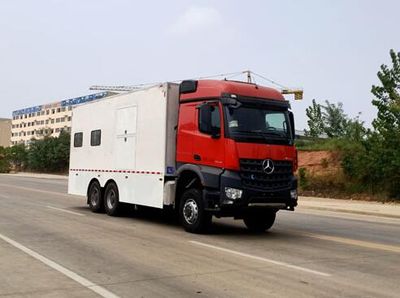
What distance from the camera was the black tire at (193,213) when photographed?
1224 cm

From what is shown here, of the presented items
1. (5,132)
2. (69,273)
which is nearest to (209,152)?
(69,273)

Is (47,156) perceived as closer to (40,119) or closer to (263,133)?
(263,133)

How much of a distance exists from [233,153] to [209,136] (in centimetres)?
80

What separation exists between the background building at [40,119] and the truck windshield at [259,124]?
12737 cm

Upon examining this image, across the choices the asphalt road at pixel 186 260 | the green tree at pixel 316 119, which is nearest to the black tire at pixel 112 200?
the asphalt road at pixel 186 260

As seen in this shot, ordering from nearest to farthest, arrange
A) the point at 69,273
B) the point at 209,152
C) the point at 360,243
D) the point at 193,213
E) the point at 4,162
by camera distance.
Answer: the point at 69,273, the point at 360,243, the point at 209,152, the point at 193,213, the point at 4,162

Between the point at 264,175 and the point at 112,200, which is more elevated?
the point at 264,175

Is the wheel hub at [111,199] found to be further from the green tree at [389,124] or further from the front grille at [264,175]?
the green tree at [389,124]

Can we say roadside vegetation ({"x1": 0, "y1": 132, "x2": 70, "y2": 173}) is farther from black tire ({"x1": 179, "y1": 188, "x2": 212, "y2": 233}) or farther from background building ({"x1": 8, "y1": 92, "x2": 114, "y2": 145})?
black tire ({"x1": 179, "y1": 188, "x2": 212, "y2": 233})

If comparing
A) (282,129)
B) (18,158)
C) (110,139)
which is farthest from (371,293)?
(18,158)

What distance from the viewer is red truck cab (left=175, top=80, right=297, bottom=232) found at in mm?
11750

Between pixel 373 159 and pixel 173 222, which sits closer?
pixel 173 222

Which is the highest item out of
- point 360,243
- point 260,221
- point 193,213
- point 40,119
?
point 40,119

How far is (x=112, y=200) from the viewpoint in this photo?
53.6ft
